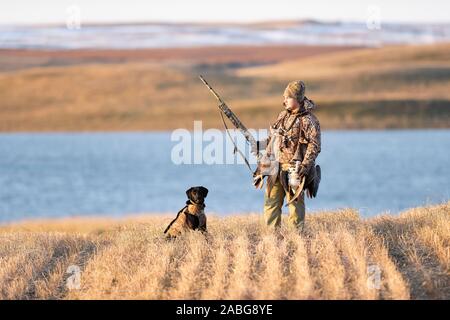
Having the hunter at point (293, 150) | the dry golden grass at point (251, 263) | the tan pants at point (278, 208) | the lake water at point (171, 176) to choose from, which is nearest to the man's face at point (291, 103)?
the hunter at point (293, 150)

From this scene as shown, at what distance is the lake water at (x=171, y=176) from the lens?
37.1 metres

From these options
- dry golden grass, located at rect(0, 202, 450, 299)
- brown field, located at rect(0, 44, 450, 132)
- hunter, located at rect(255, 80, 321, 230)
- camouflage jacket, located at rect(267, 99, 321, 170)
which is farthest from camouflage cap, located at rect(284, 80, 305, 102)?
brown field, located at rect(0, 44, 450, 132)

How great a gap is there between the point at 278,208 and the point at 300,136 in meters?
1.00

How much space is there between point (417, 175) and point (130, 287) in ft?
133

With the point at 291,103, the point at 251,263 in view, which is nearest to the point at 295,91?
the point at 291,103

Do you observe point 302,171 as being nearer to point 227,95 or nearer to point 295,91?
point 295,91

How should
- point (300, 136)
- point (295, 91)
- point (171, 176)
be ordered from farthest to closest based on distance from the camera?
point (171, 176) → point (300, 136) → point (295, 91)

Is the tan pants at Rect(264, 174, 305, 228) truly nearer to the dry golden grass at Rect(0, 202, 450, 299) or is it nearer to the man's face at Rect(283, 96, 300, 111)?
the dry golden grass at Rect(0, 202, 450, 299)

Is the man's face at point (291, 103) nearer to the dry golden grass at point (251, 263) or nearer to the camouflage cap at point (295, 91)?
the camouflage cap at point (295, 91)

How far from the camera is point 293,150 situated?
35.2 feet

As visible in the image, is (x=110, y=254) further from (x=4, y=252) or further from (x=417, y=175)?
(x=417, y=175)

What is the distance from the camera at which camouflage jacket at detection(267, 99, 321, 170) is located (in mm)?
10516

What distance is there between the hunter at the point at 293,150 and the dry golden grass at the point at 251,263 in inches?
12.1

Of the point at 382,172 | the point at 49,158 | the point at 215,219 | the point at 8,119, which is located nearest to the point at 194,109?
the point at 8,119
